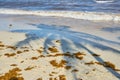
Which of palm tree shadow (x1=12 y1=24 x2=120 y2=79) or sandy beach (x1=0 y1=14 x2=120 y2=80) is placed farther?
palm tree shadow (x1=12 y1=24 x2=120 y2=79)

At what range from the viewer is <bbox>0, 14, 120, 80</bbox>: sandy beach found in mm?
8289

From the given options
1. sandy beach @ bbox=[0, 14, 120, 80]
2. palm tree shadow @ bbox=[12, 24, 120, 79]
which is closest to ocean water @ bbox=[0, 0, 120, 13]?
sandy beach @ bbox=[0, 14, 120, 80]

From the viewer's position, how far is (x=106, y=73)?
8.21 m

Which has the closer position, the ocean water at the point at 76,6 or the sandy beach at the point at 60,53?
the sandy beach at the point at 60,53

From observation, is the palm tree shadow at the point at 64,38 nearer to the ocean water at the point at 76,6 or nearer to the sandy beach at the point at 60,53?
the sandy beach at the point at 60,53

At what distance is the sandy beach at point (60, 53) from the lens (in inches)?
326

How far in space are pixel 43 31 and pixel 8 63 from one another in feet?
16.0

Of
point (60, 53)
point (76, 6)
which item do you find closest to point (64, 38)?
point (60, 53)

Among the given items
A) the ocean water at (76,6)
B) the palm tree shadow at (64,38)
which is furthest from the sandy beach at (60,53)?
the ocean water at (76,6)

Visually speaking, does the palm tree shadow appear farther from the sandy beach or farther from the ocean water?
the ocean water

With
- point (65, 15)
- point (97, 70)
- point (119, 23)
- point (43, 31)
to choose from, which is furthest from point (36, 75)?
point (65, 15)

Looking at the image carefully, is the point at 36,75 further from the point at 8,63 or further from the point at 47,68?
the point at 8,63

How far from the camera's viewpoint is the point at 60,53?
400 inches

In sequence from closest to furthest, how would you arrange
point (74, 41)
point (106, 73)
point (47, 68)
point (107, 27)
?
point (106, 73) < point (47, 68) < point (74, 41) < point (107, 27)
